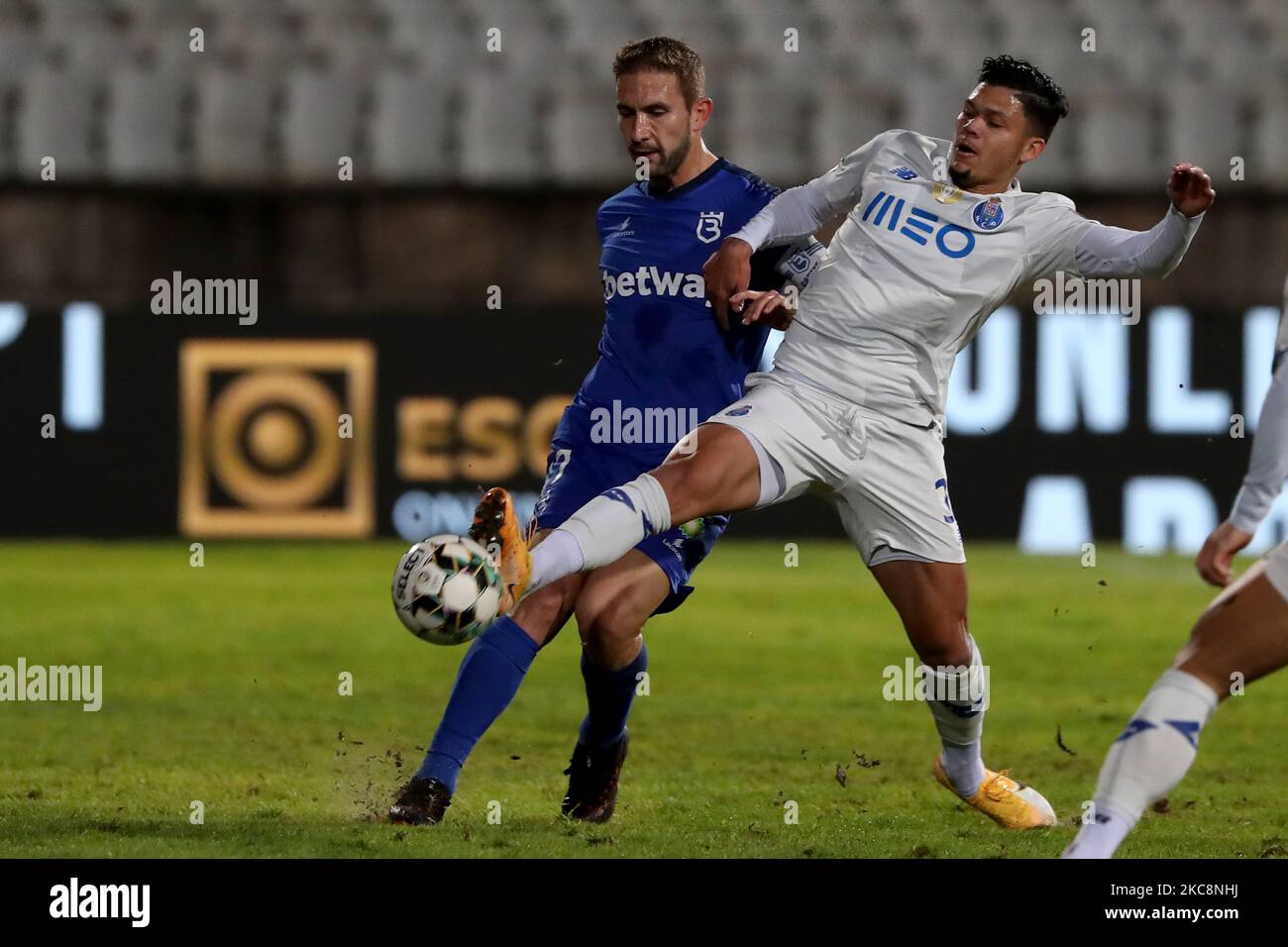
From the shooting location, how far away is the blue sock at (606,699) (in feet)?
16.0

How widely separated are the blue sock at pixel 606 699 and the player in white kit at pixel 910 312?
0.68 m

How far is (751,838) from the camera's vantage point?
4.59m

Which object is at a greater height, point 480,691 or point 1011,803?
point 480,691

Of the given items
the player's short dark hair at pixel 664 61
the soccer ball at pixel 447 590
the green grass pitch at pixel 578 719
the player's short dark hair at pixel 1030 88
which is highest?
the player's short dark hair at pixel 664 61

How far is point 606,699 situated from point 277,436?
6117mm

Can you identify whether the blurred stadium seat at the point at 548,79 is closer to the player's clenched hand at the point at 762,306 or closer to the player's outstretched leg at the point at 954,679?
the player's clenched hand at the point at 762,306

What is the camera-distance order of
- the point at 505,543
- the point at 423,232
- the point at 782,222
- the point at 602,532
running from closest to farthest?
the point at 505,543 < the point at 602,532 < the point at 782,222 < the point at 423,232

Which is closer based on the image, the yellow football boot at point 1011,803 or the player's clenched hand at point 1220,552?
the player's clenched hand at point 1220,552

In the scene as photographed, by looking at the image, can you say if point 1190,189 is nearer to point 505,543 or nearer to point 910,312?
point 910,312

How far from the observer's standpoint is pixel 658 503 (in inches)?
169

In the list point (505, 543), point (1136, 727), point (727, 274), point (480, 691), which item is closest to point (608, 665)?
point (480, 691)

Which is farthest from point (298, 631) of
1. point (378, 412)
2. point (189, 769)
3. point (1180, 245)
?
point (1180, 245)

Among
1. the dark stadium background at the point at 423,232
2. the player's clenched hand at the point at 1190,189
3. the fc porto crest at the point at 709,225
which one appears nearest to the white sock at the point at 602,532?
the fc porto crest at the point at 709,225

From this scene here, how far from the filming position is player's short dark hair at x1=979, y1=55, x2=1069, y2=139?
4656 millimetres
